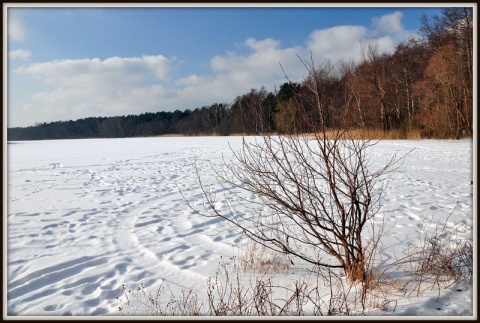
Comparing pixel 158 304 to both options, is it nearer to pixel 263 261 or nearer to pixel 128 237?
pixel 263 261

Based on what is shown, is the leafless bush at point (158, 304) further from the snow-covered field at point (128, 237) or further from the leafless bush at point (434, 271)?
the leafless bush at point (434, 271)

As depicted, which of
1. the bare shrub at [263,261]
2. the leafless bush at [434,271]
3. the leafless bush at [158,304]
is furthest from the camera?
the bare shrub at [263,261]

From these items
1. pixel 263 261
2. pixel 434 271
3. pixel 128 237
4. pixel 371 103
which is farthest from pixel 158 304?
pixel 371 103

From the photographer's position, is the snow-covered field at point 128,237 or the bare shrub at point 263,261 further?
the bare shrub at point 263,261

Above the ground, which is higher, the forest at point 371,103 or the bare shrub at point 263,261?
the forest at point 371,103

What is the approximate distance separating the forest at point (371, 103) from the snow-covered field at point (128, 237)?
1574mm

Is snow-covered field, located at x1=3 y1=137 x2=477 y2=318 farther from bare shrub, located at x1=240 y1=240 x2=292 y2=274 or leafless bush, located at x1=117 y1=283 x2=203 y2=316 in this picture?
bare shrub, located at x1=240 y1=240 x2=292 y2=274

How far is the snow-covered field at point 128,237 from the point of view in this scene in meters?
3.33

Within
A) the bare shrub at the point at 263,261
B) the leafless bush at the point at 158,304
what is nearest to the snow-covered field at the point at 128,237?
the leafless bush at the point at 158,304

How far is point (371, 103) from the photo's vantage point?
8664mm

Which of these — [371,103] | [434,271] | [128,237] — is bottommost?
[434,271]

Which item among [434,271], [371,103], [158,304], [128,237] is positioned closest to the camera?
[158,304]

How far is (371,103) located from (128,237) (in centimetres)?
694

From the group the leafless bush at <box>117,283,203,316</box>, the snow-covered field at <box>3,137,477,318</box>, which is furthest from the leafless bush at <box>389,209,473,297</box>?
the leafless bush at <box>117,283,203,316</box>
